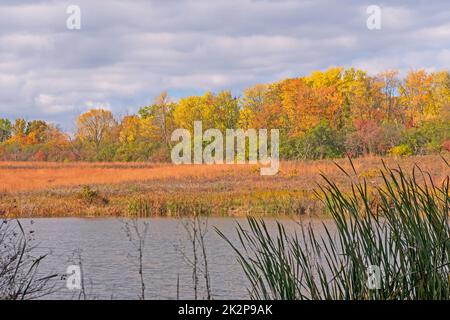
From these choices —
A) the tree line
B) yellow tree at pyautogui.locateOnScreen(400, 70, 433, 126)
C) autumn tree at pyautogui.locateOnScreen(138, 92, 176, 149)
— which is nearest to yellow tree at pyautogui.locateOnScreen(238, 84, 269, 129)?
the tree line

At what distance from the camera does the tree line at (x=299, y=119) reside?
42719 millimetres

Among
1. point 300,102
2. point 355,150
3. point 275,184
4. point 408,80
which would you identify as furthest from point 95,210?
point 408,80

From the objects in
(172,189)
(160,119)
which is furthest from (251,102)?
(172,189)

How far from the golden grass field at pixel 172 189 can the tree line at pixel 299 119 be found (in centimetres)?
721

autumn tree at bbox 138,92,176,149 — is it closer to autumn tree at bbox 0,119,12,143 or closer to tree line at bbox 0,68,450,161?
tree line at bbox 0,68,450,161

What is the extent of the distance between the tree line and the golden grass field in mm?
7207

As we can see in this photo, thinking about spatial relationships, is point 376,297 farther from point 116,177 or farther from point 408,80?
point 408,80

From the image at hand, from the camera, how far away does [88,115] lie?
64.8 metres

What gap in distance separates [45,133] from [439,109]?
116 feet

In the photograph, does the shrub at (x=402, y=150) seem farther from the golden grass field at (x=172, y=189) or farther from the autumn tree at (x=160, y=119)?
the autumn tree at (x=160, y=119)

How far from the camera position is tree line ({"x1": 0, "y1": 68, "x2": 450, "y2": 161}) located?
1682 inches

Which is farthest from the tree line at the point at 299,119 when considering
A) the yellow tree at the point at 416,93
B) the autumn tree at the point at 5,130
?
the autumn tree at the point at 5,130

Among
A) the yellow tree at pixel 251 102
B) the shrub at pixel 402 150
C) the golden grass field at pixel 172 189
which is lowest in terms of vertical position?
the golden grass field at pixel 172 189

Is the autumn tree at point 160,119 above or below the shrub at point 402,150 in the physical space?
above
